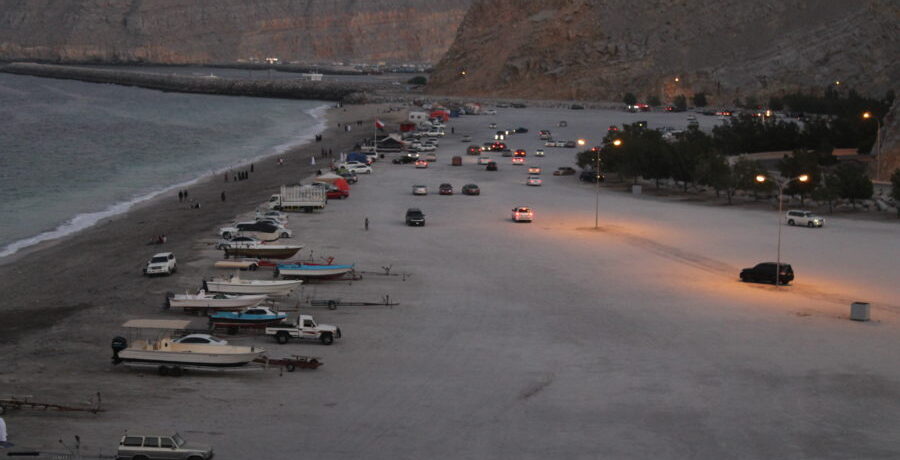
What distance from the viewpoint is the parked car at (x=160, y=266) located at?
37344mm

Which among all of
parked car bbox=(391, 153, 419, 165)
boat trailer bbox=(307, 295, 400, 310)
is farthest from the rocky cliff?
boat trailer bbox=(307, 295, 400, 310)

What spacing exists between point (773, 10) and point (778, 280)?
120390mm

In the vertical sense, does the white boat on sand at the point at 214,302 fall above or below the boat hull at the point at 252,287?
below

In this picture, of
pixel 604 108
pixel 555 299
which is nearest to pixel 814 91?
pixel 604 108

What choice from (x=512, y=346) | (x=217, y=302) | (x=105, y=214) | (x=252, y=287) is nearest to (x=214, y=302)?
(x=217, y=302)

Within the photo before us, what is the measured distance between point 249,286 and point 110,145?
66789 mm

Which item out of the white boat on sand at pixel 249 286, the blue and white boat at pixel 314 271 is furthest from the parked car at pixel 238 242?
the white boat on sand at pixel 249 286

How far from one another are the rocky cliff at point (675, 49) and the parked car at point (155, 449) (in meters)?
114

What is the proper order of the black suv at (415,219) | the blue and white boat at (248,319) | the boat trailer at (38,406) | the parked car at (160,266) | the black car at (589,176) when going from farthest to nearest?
the black car at (589,176)
the black suv at (415,219)
the parked car at (160,266)
the blue and white boat at (248,319)
the boat trailer at (38,406)

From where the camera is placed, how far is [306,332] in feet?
95.9

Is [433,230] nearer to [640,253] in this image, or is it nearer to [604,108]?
[640,253]

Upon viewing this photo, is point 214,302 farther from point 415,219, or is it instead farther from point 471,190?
point 471,190

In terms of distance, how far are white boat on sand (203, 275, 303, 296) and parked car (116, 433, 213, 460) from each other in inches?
509

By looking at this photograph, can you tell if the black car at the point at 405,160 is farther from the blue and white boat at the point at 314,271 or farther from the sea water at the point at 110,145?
the blue and white boat at the point at 314,271
